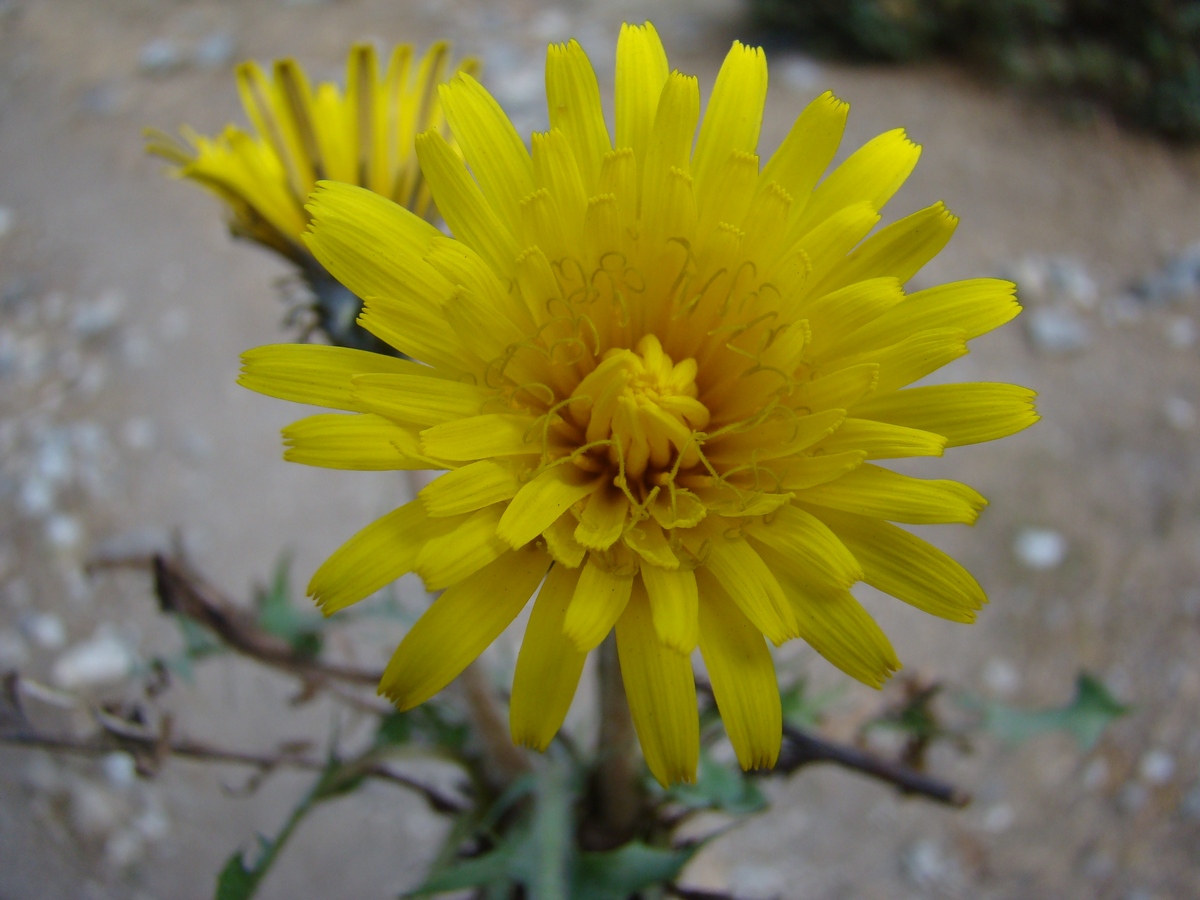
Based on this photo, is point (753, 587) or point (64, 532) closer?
point (753, 587)

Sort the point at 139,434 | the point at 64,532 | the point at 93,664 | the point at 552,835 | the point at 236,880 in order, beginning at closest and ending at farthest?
the point at 236,880 → the point at 552,835 → the point at 93,664 → the point at 64,532 → the point at 139,434

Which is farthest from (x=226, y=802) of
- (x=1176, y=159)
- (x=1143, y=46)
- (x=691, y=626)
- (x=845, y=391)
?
(x=1143, y=46)

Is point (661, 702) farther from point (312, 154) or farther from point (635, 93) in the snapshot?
point (312, 154)

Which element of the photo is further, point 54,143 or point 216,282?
point 54,143

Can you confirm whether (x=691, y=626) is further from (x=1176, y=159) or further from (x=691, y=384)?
(x=1176, y=159)

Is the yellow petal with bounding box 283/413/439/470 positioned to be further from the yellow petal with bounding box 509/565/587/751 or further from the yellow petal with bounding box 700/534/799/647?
the yellow petal with bounding box 700/534/799/647

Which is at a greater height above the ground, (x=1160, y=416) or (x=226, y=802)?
(x=1160, y=416)

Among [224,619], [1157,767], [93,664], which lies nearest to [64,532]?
[93,664]

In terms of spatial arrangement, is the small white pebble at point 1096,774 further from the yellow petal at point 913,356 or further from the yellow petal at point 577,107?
the yellow petal at point 577,107
